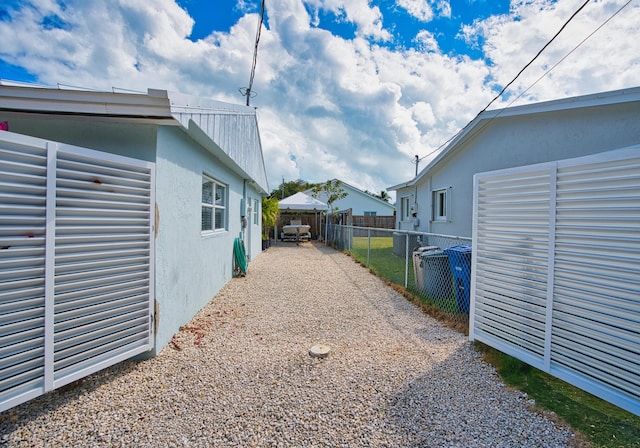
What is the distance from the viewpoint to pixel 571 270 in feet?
9.31

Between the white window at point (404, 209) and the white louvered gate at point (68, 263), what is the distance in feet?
41.2

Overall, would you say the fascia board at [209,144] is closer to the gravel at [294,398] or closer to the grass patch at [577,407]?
the gravel at [294,398]

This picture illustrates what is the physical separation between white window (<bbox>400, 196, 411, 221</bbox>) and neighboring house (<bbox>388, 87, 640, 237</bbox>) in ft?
9.55

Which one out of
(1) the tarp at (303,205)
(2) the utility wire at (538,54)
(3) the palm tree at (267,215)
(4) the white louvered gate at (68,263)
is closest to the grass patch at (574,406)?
(4) the white louvered gate at (68,263)

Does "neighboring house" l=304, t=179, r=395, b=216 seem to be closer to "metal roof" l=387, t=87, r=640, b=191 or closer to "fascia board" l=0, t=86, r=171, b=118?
"metal roof" l=387, t=87, r=640, b=191

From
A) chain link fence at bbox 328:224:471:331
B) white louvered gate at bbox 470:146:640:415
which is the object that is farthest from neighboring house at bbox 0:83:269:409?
chain link fence at bbox 328:224:471:331

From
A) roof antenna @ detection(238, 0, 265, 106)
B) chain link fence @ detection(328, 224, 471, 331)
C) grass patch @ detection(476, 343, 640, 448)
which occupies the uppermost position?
roof antenna @ detection(238, 0, 265, 106)

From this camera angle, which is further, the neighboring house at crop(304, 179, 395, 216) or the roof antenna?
the neighboring house at crop(304, 179, 395, 216)

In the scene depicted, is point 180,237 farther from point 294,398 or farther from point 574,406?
point 574,406

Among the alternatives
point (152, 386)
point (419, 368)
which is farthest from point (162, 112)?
point (419, 368)

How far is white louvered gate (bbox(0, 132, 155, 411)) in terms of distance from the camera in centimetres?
230

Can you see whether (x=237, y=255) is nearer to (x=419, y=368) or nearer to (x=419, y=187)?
(x=419, y=368)

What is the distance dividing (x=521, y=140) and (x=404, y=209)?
821 cm

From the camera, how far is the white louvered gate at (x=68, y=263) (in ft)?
7.56
